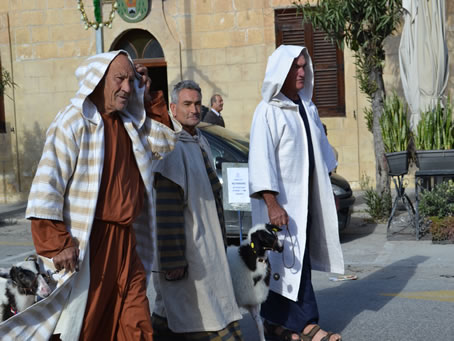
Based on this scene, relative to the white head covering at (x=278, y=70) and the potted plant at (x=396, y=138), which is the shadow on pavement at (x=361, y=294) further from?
the white head covering at (x=278, y=70)

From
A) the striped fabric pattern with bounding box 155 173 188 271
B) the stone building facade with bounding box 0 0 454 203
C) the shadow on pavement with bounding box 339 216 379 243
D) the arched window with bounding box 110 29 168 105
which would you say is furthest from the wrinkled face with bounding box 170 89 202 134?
the arched window with bounding box 110 29 168 105

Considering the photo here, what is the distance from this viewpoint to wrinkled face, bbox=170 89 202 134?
5.21m

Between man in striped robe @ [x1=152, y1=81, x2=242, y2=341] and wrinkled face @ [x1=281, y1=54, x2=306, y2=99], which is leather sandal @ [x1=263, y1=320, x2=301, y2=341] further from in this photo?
wrinkled face @ [x1=281, y1=54, x2=306, y2=99]

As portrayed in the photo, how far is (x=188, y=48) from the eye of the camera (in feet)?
54.9

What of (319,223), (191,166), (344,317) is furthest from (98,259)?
(344,317)

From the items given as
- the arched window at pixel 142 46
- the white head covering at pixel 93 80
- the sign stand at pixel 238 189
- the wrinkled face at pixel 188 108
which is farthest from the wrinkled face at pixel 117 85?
the arched window at pixel 142 46

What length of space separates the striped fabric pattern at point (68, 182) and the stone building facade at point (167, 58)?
11.9 metres

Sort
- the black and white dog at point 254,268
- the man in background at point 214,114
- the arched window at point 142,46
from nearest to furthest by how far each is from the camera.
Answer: the black and white dog at point 254,268
the man in background at point 214,114
the arched window at point 142,46

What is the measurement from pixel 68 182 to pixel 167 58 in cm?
1272

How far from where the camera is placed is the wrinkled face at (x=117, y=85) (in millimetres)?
4414

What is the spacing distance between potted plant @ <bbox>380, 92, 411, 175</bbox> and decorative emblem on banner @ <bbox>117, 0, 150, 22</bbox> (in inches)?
305

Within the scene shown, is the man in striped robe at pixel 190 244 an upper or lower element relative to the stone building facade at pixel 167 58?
lower

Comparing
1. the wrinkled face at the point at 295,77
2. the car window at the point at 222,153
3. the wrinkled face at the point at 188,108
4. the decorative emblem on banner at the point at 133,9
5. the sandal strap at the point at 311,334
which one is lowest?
the sandal strap at the point at 311,334

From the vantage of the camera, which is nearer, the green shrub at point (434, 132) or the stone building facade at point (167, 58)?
the green shrub at point (434, 132)
